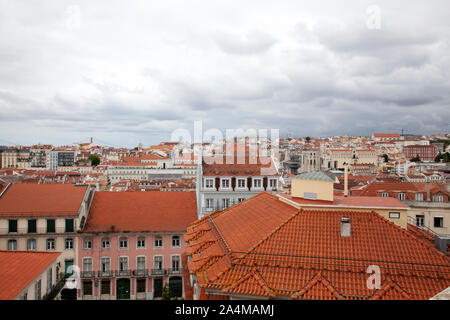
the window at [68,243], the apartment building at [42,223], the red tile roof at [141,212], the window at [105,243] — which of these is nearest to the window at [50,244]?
the apartment building at [42,223]

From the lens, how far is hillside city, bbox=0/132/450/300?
340 inches

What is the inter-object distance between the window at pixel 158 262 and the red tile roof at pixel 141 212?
2132 millimetres

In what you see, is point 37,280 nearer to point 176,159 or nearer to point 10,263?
point 10,263

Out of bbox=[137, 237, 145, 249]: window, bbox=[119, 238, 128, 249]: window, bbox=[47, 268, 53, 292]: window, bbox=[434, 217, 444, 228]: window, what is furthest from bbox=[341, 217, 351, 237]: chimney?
bbox=[434, 217, 444, 228]: window

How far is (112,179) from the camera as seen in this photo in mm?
117375

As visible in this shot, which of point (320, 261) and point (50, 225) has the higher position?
point (320, 261)

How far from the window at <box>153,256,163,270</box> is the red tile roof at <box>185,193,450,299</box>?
1586 centimetres

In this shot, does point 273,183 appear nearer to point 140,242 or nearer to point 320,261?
point 140,242

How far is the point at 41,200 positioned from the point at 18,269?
52.5ft

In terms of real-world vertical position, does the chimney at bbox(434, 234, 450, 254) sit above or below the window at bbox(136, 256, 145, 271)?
above

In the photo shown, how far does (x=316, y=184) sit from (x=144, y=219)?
18.0 meters

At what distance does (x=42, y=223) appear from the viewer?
25.1 meters

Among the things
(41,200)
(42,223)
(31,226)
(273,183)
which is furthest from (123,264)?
(273,183)

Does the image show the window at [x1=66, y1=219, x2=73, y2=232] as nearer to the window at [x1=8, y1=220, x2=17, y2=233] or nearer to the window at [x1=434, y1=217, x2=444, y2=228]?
the window at [x1=8, y1=220, x2=17, y2=233]
